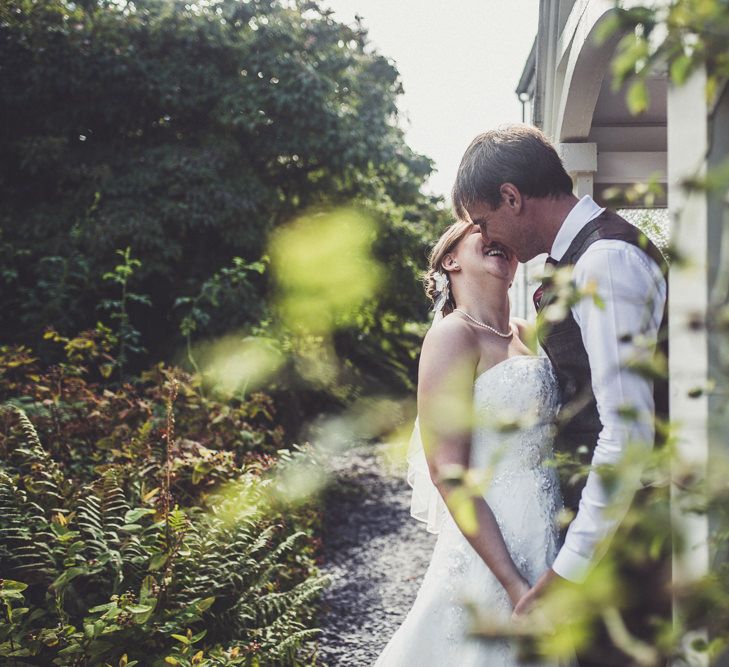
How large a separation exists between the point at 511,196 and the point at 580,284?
42cm

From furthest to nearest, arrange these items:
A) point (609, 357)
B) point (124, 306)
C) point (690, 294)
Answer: point (124, 306)
point (609, 357)
point (690, 294)

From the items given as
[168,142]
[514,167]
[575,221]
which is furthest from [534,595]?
[168,142]

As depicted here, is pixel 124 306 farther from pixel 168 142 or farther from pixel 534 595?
pixel 534 595

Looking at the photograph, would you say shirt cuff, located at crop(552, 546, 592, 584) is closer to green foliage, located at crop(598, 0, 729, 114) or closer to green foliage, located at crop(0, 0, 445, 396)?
green foliage, located at crop(598, 0, 729, 114)

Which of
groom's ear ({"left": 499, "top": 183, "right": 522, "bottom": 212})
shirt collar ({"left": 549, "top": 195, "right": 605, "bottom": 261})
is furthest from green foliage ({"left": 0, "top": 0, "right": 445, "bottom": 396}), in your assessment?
shirt collar ({"left": 549, "top": 195, "right": 605, "bottom": 261})

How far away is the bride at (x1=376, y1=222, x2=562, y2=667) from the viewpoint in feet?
7.80

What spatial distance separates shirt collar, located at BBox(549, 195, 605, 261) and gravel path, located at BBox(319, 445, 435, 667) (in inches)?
115

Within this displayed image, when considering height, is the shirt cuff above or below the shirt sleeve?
below

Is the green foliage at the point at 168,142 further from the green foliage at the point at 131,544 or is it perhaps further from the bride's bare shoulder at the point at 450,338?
the bride's bare shoulder at the point at 450,338

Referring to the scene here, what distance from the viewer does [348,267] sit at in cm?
1014

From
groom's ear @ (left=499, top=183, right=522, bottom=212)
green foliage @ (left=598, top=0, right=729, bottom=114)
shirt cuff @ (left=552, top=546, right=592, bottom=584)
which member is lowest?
shirt cuff @ (left=552, top=546, right=592, bottom=584)

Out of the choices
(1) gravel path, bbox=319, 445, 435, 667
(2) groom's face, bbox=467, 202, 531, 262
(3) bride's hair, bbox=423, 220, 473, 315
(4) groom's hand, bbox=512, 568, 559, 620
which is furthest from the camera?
(1) gravel path, bbox=319, 445, 435, 667

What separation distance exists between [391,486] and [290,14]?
622cm

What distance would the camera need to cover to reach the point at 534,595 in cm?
206
